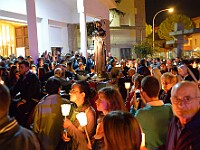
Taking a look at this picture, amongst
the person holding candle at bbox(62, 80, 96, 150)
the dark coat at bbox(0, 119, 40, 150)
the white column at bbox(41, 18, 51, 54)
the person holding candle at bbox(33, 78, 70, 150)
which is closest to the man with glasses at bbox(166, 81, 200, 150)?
the dark coat at bbox(0, 119, 40, 150)

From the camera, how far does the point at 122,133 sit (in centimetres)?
225

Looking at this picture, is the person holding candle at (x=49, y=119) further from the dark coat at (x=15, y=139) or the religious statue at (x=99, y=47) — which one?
the religious statue at (x=99, y=47)

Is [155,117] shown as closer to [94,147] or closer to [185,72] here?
[94,147]

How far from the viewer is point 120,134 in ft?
7.38

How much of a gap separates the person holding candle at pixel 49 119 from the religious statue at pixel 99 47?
727 centimetres

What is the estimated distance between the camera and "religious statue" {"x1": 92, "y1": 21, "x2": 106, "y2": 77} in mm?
11523

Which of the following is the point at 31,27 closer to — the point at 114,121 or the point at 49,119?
the point at 49,119

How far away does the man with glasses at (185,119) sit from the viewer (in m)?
2.45

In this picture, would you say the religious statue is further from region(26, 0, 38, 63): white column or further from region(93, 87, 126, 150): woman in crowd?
region(93, 87, 126, 150): woman in crowd

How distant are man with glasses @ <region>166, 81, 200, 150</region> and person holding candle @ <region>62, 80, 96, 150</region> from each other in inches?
53.8

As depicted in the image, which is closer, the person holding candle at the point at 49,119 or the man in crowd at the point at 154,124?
the man in crowd at the point at 154,124

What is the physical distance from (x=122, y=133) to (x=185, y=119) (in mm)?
707

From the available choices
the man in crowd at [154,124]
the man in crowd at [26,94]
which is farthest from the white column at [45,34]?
the man in crowd at [154,124]

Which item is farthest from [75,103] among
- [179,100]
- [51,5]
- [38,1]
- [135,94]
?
[51,5]
